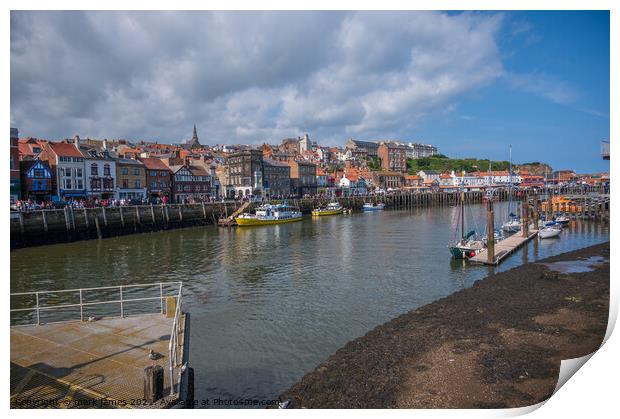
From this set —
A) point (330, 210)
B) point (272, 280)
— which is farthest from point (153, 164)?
point (272, 280)

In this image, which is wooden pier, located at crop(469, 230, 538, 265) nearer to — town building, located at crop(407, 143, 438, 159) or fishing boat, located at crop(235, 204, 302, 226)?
fishing boat, located at crop(235, 204, 302, 226)

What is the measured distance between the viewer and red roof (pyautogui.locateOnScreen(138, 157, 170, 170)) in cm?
5982

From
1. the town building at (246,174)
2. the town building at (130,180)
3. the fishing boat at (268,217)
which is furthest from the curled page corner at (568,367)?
the town building at (246,174)

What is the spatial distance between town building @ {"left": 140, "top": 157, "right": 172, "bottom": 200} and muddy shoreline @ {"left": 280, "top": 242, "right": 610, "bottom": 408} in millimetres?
52936

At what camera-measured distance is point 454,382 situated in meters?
8.20

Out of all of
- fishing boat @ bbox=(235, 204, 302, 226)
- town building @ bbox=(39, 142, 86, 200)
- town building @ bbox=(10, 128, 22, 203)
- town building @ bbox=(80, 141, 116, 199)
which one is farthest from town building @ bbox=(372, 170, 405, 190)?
town building @ bbox=(10, 128, 22, 203)

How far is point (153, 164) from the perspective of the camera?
61344 millimetres

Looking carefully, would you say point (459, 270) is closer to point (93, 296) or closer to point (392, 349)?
point (392, 349)

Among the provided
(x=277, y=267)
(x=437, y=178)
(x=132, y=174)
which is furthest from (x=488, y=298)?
(x=437, y=178)

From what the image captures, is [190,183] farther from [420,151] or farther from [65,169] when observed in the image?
[420,151]

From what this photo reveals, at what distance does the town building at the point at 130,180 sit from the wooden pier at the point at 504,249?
45260mm

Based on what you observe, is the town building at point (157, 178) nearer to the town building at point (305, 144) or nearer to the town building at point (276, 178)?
the town building at point (276, 178)

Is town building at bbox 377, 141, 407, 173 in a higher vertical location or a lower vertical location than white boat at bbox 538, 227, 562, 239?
higher
